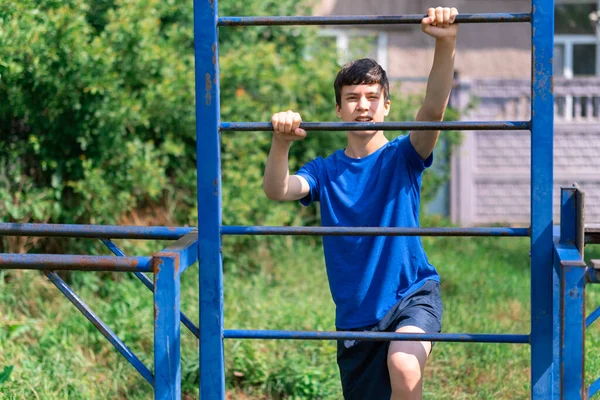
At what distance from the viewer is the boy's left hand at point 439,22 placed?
2.19 metres

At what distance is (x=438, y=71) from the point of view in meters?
2.31

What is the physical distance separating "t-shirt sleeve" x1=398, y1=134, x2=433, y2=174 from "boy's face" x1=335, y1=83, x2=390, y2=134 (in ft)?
0.34

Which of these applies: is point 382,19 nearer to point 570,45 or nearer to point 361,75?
point 361,75

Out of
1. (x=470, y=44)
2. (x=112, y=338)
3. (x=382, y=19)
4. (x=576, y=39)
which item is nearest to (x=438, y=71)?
(x=382, y=19)

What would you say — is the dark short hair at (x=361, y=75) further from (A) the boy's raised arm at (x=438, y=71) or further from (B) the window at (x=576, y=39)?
(B) the window at (x=576, y=39)

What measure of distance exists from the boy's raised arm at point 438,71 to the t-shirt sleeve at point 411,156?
15 mm

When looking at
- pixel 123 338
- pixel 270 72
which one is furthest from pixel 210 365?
pixel 270 72

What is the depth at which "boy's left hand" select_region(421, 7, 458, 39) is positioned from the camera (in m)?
2.19

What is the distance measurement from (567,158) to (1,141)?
646cm

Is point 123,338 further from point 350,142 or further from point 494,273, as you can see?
point 494,273

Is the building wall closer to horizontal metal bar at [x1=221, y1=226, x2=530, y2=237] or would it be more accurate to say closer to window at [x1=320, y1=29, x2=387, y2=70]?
window at [x1=320, y1=29, x2=387, y2=70]

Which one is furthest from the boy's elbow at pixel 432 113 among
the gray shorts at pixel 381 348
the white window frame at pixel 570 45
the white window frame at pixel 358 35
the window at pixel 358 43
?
the white window frame at pixel 570 45

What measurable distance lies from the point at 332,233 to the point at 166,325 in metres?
0.49

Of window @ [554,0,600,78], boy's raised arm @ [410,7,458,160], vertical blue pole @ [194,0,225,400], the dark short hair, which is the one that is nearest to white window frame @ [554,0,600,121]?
window @ [554,0,600,78]
